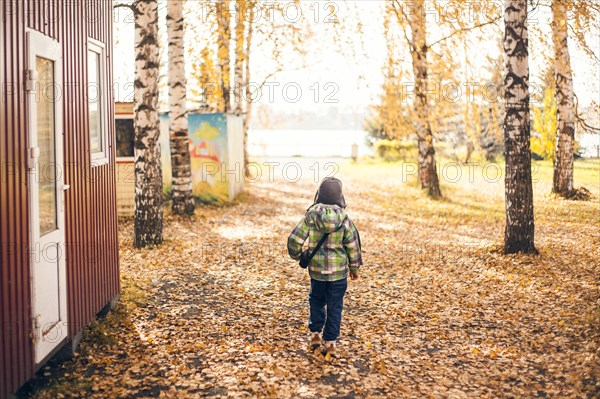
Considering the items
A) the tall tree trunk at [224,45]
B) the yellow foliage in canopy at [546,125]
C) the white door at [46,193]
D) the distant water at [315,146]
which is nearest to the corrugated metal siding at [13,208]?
the white door at [46,193]

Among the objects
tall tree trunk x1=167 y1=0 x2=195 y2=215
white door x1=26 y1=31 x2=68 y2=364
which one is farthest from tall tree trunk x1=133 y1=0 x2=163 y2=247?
white door x1=26 y1=31 x2=68 y2=364

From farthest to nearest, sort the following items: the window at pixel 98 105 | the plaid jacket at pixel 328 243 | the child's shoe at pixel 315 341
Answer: the window at pixel 98 105 < the child's shoe at pixel 315 341 < the plaid jacket at pixel 328 243

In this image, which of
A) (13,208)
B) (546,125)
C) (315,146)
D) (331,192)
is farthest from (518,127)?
(315,146)

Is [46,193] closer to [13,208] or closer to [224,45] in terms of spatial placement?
[13,208]

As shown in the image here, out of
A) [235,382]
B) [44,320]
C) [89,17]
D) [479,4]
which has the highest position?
[479,4]

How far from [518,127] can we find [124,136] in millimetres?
9288

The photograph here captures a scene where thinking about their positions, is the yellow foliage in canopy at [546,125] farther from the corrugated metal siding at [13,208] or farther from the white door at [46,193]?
the corrugated metal siding at [13,208]

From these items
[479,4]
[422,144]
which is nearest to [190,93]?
[422,144]

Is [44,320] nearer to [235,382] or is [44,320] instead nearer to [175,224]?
[235,382]

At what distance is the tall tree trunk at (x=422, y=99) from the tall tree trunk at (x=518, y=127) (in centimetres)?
706

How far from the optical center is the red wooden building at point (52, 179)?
5.01 m

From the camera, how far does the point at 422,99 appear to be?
1980 cm

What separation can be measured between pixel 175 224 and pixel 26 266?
1001 centimetres

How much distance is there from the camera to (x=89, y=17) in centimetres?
743
